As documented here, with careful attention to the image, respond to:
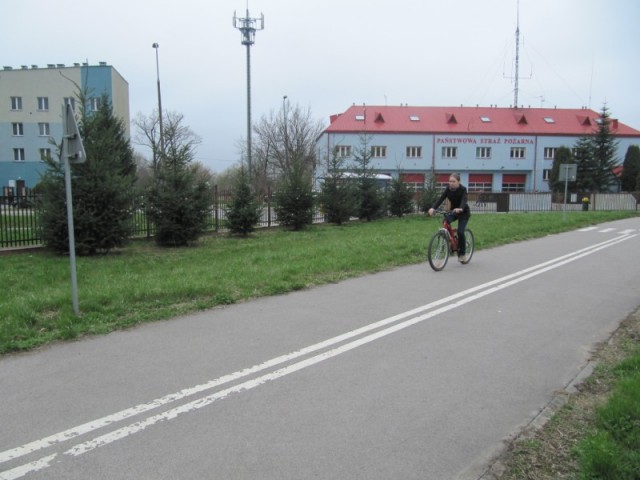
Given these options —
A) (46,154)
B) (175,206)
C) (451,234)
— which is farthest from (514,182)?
(46,154)

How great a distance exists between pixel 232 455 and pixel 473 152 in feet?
220

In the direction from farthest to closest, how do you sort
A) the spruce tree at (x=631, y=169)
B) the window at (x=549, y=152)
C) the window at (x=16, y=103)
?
1. the window at (x=549, y=152)
2. the spruce tree at (x=631, y=169)
3. the window at (x=16, y=103)

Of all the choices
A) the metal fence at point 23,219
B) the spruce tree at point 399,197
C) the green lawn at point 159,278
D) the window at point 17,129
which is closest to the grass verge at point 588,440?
the green lawn at point 159,278

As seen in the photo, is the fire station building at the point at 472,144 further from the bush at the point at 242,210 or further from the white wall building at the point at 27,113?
the bush at the point at 242,210

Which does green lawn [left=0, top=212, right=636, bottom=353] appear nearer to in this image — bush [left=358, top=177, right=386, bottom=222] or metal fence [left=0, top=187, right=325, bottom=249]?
metal fence [left=0, top=187, right=325, bottom=249]

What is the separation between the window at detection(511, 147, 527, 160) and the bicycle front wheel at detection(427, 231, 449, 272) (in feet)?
198

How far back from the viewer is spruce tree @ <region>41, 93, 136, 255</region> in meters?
13.0

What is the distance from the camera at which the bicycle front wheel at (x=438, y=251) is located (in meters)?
10.4

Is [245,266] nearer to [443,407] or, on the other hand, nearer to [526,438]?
[443,407]

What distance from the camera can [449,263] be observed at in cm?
1166

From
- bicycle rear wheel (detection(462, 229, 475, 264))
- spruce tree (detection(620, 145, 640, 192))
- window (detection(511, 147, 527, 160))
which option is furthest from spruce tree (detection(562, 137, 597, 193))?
bicycle rear wheel (detection(462, 229, 475, 264))

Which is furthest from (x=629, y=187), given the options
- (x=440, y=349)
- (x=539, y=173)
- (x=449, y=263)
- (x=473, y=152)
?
(x=440, y=349)

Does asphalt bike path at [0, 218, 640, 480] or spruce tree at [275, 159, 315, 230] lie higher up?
spruce tree at [275, 159, 315, 230]

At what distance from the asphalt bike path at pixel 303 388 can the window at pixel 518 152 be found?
62.4 m
